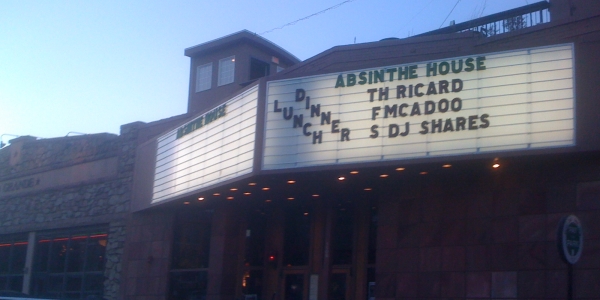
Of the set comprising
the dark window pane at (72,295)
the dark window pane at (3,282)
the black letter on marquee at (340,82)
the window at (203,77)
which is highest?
the window at (203,77)

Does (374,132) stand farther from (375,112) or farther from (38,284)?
(38,284)

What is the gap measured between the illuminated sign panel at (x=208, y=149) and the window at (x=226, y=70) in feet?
20.0

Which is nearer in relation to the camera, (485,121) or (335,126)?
(485,121)

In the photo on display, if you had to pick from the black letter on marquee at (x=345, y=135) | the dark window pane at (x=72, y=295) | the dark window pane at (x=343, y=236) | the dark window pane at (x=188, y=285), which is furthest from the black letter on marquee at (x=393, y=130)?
the dark window pane at (x=72, y=295)

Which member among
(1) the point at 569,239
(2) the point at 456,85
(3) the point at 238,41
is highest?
(3) the point at 238,41

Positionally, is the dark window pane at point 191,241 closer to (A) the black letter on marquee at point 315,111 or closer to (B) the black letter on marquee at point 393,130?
(A) the black letter on marquee at point 315,111

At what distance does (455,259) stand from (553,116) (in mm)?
3637

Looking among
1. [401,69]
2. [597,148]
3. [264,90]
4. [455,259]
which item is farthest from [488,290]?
[264,90]

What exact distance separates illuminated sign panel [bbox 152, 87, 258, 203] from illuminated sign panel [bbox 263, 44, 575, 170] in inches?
29.9

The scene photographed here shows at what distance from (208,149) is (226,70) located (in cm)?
915

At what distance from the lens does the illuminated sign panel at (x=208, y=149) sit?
1540 centimetres

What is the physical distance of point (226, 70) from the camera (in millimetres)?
25688

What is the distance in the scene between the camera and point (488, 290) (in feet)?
44.2

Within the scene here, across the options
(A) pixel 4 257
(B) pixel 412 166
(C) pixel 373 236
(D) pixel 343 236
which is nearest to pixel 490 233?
(B) pixel 412 166
